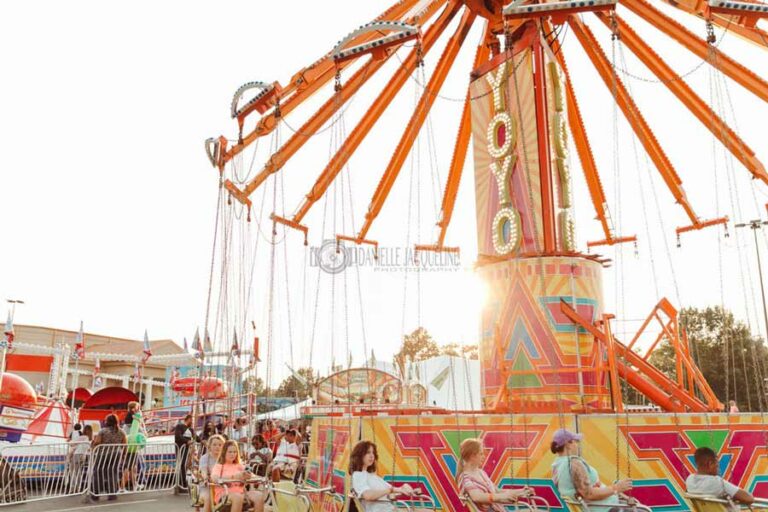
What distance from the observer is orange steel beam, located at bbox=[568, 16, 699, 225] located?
11438 mm

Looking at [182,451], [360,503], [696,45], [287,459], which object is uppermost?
[696,45]

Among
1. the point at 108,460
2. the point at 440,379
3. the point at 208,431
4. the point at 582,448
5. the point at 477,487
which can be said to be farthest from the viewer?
the point at 440,379

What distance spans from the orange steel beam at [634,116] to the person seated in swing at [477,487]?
845 cm

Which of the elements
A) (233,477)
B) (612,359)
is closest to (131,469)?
(233,477)

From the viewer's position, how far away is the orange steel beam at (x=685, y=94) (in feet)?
34.0

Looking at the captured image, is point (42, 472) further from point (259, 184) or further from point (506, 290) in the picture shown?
point (506, 290)

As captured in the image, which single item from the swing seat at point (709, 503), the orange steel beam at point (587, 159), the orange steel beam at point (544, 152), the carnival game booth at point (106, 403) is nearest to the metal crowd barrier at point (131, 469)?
the carnival game booth at point (106, 403)

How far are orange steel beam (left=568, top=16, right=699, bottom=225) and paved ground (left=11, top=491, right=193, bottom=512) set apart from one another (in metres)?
11.1

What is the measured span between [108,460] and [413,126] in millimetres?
9075

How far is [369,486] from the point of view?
215 inches

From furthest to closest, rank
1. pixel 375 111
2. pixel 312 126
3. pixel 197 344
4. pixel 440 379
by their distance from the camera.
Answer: pixel 440 379, pixel 197 344, pixel 375 111, pixel 312 126

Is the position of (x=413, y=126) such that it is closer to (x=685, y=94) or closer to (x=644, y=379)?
(x=685, y=94)

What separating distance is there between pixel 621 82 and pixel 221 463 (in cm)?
1027

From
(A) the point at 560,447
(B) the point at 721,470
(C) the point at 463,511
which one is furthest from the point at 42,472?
(B) the point at 721,470
